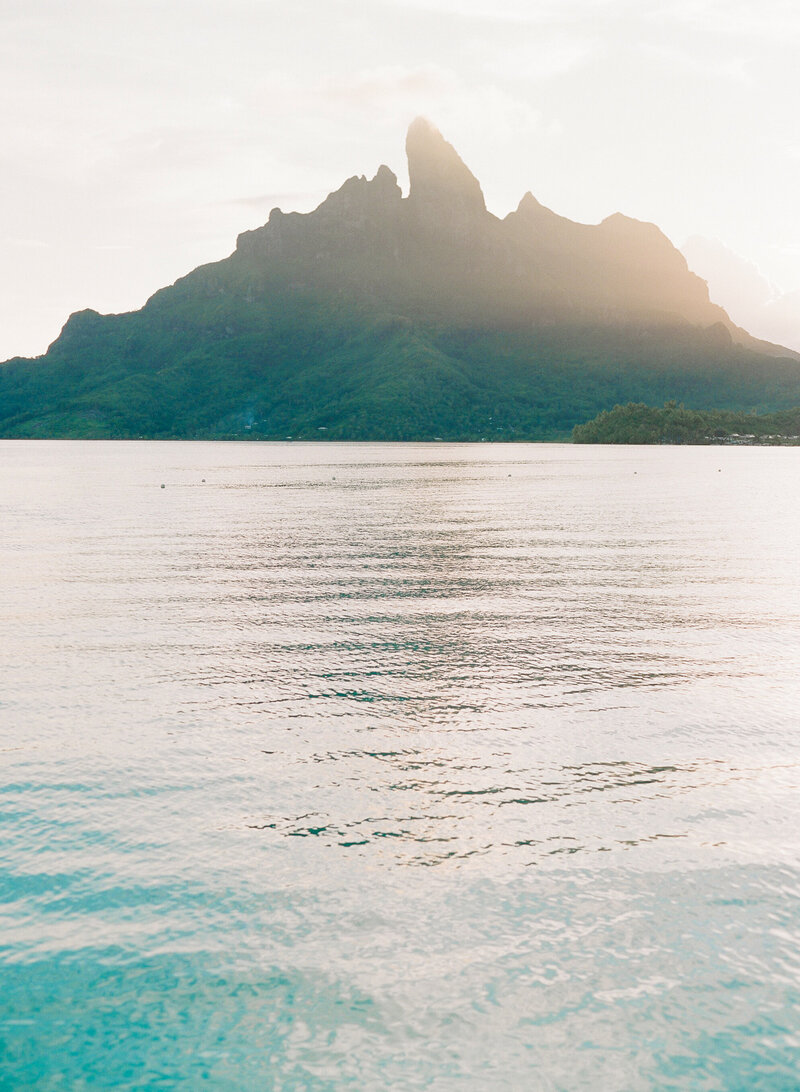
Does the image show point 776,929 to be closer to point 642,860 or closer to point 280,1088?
point 642,860

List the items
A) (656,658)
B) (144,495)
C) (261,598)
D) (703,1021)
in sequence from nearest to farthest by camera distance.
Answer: (703,1021), (656,658), (261,598), (144,495)

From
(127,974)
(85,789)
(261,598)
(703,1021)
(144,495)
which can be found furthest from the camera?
(144,495)

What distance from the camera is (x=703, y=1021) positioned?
9.57 metres

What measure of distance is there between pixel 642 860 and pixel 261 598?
24.2 meters

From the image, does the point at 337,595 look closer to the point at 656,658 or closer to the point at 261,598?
the point at 261,598

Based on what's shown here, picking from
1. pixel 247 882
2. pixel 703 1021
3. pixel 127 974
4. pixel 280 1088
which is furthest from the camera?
pixel 247 882

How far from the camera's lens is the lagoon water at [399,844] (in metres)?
9.34

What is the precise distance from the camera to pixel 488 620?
100 ft

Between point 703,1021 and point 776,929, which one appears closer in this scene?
point 703,1021

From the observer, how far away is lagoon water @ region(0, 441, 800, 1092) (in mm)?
9344

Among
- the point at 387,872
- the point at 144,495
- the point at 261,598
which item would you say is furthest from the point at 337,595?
the point at 144,495

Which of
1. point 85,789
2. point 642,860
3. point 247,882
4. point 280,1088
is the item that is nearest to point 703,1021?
point 642,860

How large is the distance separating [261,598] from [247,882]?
2338 cm

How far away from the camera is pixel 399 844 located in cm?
1355
